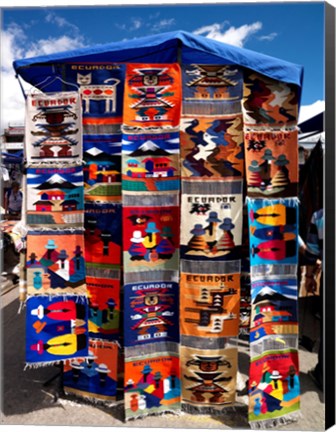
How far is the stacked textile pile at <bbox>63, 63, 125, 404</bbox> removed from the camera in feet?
8.29

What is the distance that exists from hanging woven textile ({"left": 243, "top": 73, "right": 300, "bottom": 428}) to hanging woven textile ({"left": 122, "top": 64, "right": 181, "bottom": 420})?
21.6 inches

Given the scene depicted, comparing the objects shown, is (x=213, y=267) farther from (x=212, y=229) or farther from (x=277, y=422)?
(x=277, y=422)

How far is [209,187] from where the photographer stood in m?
2.47

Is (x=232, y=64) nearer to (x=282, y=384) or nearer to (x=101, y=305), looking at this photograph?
(x=101, y=305)

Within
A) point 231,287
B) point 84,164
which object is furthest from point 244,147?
point 84,164

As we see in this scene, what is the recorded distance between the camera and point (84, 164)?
257 centimetres

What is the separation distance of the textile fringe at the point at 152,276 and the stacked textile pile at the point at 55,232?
364mm

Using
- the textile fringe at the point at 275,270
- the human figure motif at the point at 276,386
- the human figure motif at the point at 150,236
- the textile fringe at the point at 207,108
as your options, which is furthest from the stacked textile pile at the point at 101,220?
the human figure motif at the point at 276,386

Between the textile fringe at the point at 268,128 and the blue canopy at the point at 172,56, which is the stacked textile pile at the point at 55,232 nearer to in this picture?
the blue canopy at the point at 172,56

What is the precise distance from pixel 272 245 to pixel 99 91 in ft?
5.53

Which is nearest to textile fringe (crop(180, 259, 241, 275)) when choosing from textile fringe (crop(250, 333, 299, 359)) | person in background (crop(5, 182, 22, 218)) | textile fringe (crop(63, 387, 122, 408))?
textile fringe (crop(250, 333, 299, 359))

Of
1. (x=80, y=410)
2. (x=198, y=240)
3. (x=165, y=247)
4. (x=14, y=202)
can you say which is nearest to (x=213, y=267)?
(x=198, y=240)

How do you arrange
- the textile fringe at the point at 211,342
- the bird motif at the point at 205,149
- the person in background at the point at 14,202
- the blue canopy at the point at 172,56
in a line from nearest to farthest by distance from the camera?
the blue canopy at the point at 172,56 < the bird motif at the point at 205,149 < the textile fringe at the point at 211,342 < the person in background at the point at 14,202

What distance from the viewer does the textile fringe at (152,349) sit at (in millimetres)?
2546
